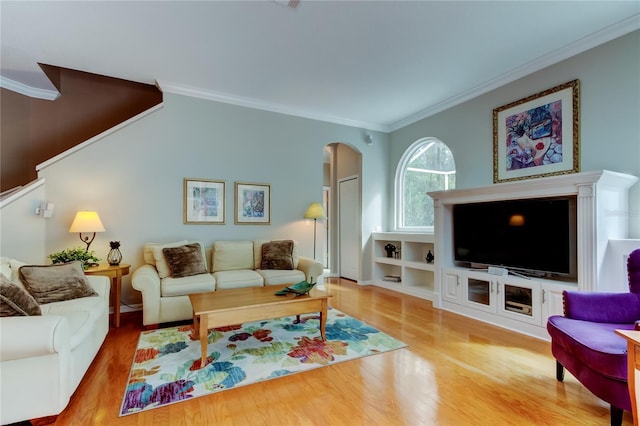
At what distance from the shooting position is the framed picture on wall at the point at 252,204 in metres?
4.49

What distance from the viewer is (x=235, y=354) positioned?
254cm

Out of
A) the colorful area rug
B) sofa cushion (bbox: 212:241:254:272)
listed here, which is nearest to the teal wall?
the colorful area rug

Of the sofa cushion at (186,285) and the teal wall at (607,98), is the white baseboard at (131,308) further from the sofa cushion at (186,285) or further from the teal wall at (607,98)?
the teal wall at (607,98)

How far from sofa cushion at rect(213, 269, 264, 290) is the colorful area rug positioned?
49 cm

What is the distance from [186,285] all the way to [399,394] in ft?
7.96

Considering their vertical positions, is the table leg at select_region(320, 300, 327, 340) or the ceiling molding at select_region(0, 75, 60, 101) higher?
the ceiling molding at select_region(0, 75, 60, 101)

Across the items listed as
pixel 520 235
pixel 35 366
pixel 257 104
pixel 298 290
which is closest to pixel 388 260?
pixel 520 235

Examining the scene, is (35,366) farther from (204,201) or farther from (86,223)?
(204,201)

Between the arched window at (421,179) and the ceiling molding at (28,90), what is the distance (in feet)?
18.0

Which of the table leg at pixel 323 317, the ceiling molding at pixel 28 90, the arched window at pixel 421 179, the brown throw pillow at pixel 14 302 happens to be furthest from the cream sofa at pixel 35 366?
the arched window at pixel 421 179

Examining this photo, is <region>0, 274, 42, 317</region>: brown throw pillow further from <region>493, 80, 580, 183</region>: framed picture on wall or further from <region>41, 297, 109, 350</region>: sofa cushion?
<region>493, 80, 580, 183</region>: framed picture on wall

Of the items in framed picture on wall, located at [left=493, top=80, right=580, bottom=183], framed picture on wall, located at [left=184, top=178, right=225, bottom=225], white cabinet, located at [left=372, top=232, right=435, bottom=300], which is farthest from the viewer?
Result: white cabinet, located at [left=372, top=232, right=435, bottom=300]

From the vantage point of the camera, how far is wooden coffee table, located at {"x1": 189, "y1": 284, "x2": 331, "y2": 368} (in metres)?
2.30

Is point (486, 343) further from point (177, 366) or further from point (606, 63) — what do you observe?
point (606, 63)
